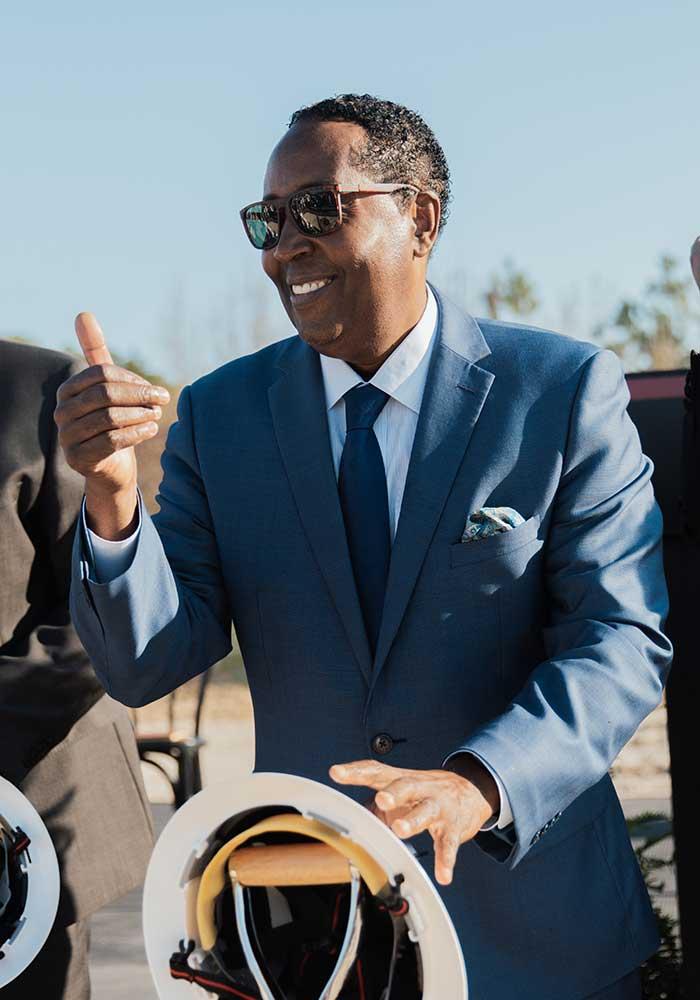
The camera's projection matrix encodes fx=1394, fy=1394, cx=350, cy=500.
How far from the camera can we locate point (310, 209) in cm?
207

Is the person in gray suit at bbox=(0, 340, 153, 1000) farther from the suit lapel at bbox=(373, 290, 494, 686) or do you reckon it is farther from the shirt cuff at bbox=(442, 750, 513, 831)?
the shirt cuff at bbox=(442, 750, 513, 831)

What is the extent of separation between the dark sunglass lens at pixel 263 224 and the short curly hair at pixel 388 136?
0.15 metres

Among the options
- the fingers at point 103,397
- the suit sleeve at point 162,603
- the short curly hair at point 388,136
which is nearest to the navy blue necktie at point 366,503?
the suit sleeve at point 162,603

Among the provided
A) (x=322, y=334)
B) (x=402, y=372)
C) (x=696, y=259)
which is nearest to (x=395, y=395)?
(x=402, y=372)

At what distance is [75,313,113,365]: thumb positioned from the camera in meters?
A: 1.85

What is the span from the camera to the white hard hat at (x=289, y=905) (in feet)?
4.60

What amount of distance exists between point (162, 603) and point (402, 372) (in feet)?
1.78

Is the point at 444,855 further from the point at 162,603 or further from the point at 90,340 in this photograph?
the point at 90,340

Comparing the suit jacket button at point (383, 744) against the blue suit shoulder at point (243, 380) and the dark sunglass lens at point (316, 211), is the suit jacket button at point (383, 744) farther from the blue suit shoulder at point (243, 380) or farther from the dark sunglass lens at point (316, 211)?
the dark sunglass lens at point (316, 211)

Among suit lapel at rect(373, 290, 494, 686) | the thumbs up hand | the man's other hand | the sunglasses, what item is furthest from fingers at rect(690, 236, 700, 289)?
the man's other hand

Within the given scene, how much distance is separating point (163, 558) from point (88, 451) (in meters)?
0.27

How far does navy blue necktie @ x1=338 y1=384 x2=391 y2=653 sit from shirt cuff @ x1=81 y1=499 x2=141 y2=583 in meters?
0.37

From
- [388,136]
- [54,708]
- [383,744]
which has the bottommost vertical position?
[54,708]

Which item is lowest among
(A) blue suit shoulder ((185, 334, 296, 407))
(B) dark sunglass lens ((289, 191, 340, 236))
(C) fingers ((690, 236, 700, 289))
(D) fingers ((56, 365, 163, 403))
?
(A) blue suit shoulder ((185, 334, 296, 407))
